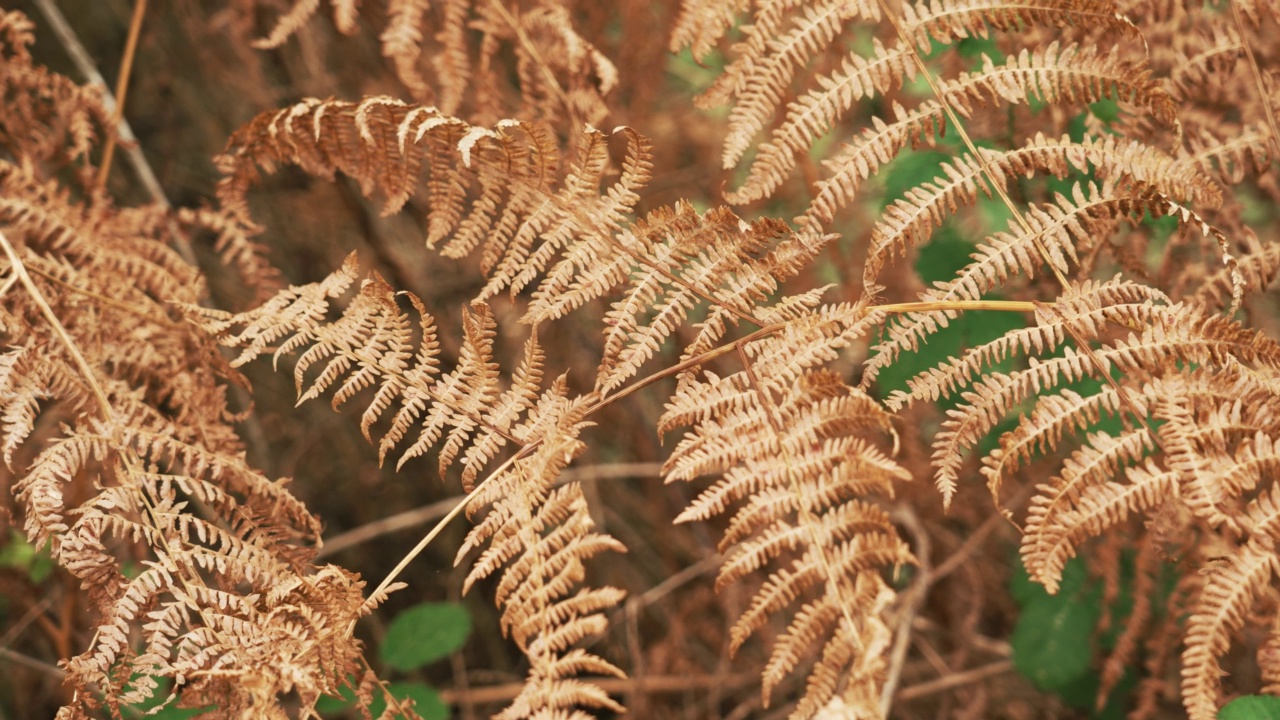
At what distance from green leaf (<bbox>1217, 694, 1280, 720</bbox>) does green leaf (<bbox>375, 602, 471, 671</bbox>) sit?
1508 mm

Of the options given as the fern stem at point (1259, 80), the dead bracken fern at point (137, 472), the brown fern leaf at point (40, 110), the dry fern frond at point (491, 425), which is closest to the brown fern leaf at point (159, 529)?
the dead bracken fern at point (137, 472)

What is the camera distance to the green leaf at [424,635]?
2104 millimetres

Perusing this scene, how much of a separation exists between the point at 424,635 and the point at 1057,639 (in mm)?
1433

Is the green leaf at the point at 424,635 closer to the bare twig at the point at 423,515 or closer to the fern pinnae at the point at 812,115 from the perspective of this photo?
the bare twig at the point at 423,515

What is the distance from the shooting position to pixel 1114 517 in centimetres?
103

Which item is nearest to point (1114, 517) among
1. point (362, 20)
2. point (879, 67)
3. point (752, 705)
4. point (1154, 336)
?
point (1154, 336)

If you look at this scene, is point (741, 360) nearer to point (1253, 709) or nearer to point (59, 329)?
point (1253, 709)

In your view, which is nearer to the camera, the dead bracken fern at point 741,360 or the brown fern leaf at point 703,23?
the dead bracken fern at point 741,360

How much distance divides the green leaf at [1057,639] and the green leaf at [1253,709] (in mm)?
807

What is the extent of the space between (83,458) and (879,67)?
3.86ft

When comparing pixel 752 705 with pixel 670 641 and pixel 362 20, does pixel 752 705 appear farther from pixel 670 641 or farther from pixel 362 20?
pixel 362 20

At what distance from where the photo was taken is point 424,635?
2164 mm

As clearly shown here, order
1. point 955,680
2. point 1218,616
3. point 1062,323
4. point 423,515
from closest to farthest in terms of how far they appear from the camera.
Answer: point 1218,616, point 1062,323, point 955,680, point 423,515

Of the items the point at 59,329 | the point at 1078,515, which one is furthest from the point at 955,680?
the point at 59,329
